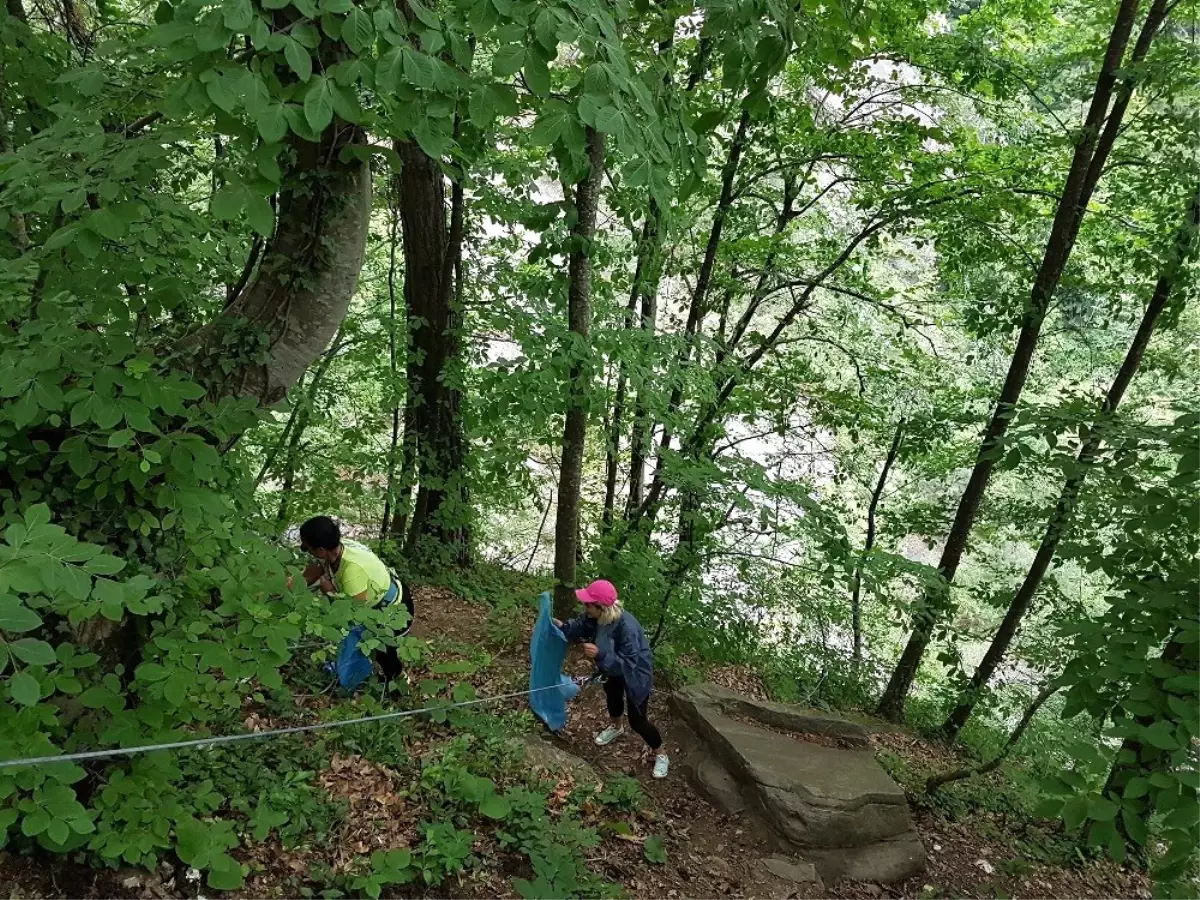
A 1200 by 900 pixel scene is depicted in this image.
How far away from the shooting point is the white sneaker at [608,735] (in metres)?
5.74

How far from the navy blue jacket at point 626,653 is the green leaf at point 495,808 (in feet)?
5.06

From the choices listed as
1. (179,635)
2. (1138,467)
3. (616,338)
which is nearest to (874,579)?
(1138,467)

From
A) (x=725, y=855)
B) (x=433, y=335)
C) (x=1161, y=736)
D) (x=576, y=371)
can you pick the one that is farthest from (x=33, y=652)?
(x=433, y=335)

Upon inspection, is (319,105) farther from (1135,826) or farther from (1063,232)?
(1063,232)

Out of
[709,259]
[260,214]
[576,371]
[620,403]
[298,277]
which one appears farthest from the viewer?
[709,259]

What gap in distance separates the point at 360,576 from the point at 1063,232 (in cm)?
649

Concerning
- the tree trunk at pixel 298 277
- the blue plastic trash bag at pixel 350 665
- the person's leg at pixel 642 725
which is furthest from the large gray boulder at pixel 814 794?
the tree trunk at pixel 298 277

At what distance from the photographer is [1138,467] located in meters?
3.91

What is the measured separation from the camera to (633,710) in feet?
18.1

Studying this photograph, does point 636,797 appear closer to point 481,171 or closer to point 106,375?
point 106,375

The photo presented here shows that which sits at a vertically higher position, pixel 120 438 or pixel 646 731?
pixel 120 438

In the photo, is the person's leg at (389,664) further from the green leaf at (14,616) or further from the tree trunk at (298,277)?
the green leaf at (14,616)

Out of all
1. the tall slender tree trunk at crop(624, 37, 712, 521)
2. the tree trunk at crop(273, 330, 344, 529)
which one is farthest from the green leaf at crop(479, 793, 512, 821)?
the tree trunk at crop(273, 330, 344, 529)

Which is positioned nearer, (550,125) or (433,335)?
(550,125)
